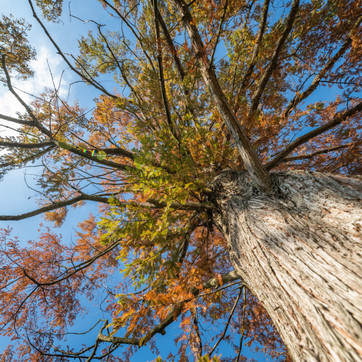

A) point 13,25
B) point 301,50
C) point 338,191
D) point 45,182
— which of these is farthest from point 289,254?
point 13,25

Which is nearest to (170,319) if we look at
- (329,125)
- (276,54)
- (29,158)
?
(29,158)

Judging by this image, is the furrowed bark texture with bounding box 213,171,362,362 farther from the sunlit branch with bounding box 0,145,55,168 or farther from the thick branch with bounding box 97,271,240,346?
the sunlit branch with bounding box 0,145,55,168

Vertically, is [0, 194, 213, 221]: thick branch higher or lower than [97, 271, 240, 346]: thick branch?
higher

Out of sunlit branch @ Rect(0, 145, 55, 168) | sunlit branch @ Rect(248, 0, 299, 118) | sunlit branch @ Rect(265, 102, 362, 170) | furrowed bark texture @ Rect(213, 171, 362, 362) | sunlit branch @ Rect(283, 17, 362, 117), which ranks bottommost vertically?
furrowed bark texture @ Rect(213, 171, 362, 362)

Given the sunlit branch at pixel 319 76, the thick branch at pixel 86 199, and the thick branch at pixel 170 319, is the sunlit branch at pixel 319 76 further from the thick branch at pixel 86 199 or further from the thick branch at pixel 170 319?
the thick branch at pixel 170 319

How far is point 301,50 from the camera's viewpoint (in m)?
3.16

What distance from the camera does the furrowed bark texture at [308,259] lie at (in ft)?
2.33

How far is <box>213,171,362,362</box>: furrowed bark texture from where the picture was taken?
2.33 feet

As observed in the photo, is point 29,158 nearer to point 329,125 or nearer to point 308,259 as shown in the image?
point 308,259

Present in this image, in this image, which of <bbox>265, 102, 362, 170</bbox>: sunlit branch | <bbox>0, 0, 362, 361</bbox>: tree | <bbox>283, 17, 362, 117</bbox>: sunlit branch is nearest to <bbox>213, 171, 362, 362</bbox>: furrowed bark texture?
<bbox>0, 0, 362, 361</bbox>: tree

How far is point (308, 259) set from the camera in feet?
3.21

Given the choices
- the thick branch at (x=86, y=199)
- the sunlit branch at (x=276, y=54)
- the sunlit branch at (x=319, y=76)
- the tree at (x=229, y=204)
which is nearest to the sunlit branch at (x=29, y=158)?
the tree at (x=229, y=204)

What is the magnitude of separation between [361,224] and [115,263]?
18.0ft

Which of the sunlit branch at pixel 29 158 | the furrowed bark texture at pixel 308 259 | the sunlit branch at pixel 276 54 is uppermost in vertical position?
the sunlit branch at pixel 29 158
